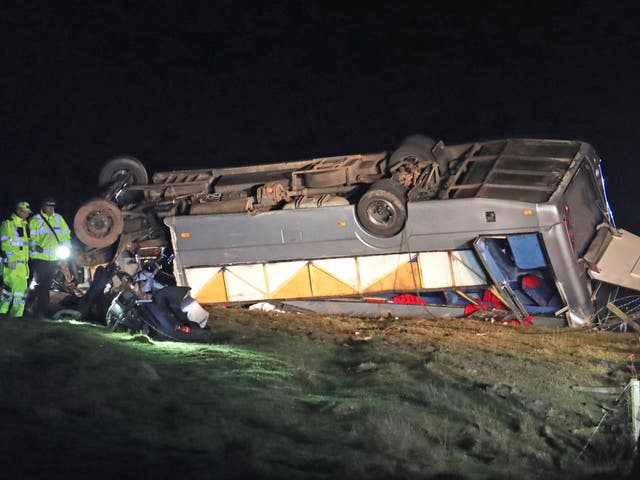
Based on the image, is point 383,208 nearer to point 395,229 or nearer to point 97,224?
point 395,229

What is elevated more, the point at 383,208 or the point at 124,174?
the point at 124,174

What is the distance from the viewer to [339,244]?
12953 millimetres

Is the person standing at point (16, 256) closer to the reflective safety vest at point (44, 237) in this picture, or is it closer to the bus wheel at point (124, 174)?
the reflective safety vest at point (44, 237)

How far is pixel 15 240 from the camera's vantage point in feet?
39.4

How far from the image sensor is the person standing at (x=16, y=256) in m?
12.0

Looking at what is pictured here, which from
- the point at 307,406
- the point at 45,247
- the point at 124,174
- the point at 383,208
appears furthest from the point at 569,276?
the point at 124,174

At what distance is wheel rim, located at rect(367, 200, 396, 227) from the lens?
12.6 metres

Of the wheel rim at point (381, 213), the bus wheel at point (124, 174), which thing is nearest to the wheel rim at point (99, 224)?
the bus wheel at point (124, 174)

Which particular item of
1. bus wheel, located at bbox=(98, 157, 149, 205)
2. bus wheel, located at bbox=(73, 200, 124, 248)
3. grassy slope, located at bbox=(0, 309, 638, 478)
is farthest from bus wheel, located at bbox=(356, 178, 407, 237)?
bus wheel, located at bbox=(98, 157, 149, 205)

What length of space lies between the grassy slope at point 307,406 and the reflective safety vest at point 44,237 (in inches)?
61.6

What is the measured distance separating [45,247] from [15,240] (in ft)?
1.24

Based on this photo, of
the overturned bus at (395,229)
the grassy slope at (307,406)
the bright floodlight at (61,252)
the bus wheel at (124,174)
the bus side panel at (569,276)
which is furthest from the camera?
the bus wheel at (124,174)

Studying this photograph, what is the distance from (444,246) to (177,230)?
383 cm

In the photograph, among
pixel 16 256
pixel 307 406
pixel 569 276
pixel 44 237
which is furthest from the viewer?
pixel 44 237
